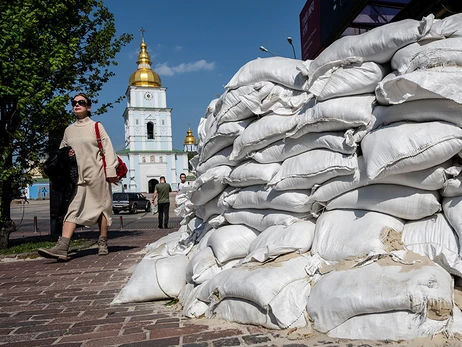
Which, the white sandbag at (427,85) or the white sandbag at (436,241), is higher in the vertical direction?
the white sandbag at (427,85)

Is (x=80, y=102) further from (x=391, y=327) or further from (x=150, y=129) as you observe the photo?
(x=150, y=129)

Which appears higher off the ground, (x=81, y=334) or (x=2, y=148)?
(x=2, y=148)

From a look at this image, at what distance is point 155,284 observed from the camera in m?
2.89

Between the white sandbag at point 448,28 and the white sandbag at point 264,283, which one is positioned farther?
the white sandbag at point 448,28

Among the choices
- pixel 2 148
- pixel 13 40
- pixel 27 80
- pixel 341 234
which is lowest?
pixel 341 234

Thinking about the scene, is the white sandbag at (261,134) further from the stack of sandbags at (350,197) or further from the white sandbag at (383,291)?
the white sandbag at (383,291)

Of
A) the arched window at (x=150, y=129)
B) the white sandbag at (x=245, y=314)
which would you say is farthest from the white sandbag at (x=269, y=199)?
the arched window at (x=150, y=129)

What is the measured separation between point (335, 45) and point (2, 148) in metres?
5.56

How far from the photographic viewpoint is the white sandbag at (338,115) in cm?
235

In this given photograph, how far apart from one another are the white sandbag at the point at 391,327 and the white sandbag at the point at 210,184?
1.62 m

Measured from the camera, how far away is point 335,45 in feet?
8.57

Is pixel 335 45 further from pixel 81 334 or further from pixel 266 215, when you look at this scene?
pixel 81 334

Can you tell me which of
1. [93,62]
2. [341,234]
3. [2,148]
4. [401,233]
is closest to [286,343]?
[341,234]

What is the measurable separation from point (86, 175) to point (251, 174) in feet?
7.75
